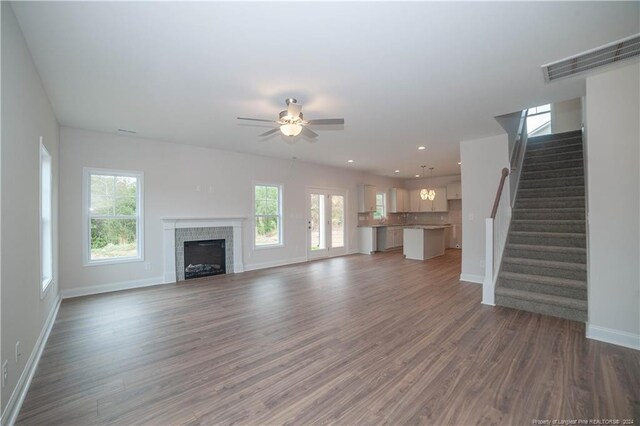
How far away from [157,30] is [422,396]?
11.1ft

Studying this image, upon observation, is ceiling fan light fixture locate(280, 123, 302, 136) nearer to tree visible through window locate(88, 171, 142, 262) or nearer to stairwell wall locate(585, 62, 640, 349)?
stairwell wall locate(585, 62, 640, 349)

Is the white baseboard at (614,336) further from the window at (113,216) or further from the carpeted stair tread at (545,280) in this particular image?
the window at (113,216)

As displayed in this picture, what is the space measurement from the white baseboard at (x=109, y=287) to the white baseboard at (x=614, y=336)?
→ 6.35 metres

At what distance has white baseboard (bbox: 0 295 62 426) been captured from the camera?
1.81 meters

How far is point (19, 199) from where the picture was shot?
84.6 inches

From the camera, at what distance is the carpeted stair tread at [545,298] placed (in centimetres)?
342

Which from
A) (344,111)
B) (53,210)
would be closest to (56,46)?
(53,210)

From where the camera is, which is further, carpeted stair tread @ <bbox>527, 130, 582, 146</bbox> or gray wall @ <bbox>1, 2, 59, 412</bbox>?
carpeted stair tread @ <bbox>527, 130, 582, 146</bbox>

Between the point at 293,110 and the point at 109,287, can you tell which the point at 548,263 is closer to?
the point at 293,110

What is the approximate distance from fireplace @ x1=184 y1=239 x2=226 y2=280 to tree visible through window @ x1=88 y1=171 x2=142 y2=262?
891mm

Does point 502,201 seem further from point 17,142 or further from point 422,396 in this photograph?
point 17,142

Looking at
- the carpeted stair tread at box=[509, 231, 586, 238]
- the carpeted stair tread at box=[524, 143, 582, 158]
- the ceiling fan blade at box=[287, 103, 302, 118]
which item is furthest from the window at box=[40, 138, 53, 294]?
the carpeted stair tread at box=[524, 143, 582, 158]

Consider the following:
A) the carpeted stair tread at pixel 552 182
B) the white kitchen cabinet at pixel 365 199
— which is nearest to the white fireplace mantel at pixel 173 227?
the white kitchen cabinet at pixel 365 199

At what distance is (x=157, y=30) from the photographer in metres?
2.14
